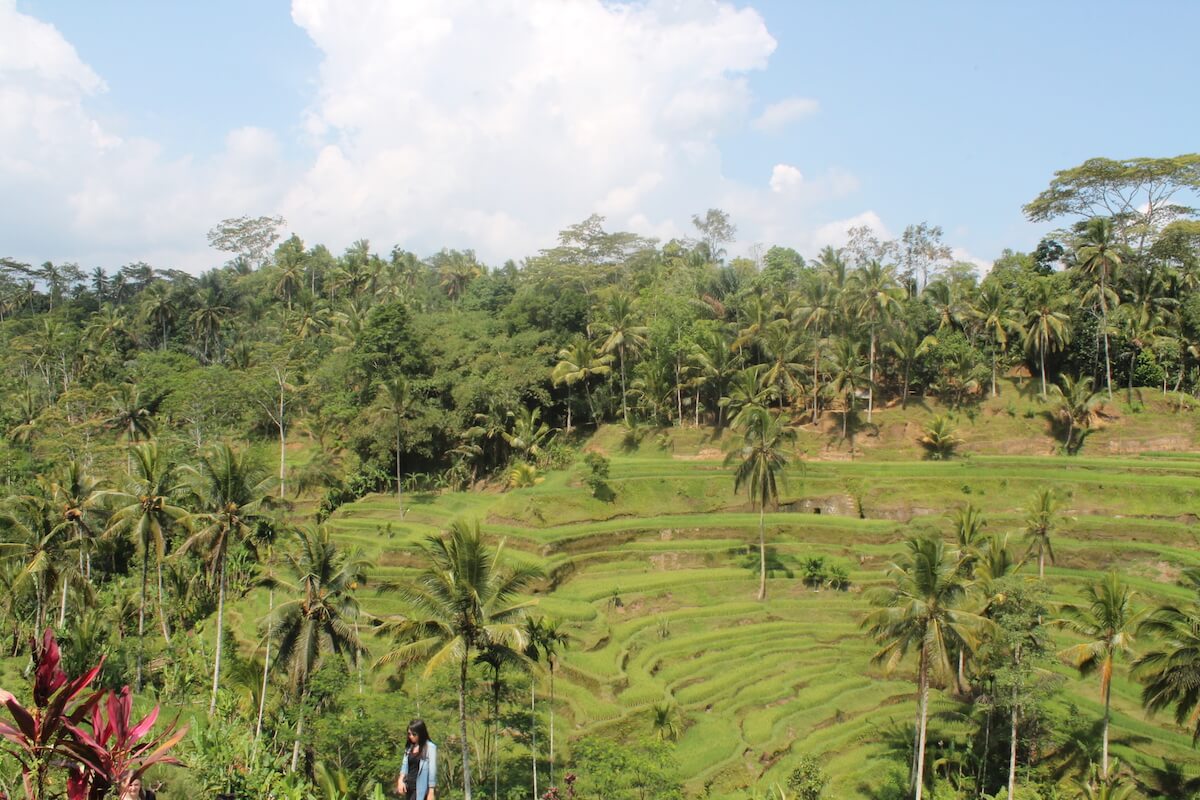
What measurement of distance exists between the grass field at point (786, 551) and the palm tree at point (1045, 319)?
3.74 m

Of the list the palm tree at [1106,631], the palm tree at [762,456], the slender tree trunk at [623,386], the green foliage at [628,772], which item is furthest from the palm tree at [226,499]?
the slender tree trunk at [623,386]

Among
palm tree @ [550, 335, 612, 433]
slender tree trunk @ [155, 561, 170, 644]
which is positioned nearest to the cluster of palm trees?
slender tree trunk @ [155, 561, 170, 644]

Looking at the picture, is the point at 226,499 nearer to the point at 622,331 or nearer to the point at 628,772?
the point at 628,772

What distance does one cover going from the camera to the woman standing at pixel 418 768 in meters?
8.91

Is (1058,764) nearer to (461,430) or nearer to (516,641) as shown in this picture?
(516,641)

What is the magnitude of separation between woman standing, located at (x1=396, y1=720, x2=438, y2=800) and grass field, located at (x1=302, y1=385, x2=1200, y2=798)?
1609 centimetres

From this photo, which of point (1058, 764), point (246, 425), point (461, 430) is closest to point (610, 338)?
point (461, 430)

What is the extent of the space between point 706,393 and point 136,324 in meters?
51.9

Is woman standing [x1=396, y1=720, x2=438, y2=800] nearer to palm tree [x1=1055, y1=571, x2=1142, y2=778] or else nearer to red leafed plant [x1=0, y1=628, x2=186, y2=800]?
red leafed plant [x1=0, y1=628, x2=186, y2=800]

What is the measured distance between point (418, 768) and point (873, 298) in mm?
44335

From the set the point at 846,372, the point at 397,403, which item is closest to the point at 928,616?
the point at 846,372

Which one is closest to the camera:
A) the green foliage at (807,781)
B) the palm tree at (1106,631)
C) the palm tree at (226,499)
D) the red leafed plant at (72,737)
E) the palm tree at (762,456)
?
the red leafed plant at (72,737)

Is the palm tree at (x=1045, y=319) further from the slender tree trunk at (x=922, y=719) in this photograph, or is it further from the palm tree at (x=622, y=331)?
the slender tree trunk at (x=922, y=719)

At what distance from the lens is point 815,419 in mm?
50094
